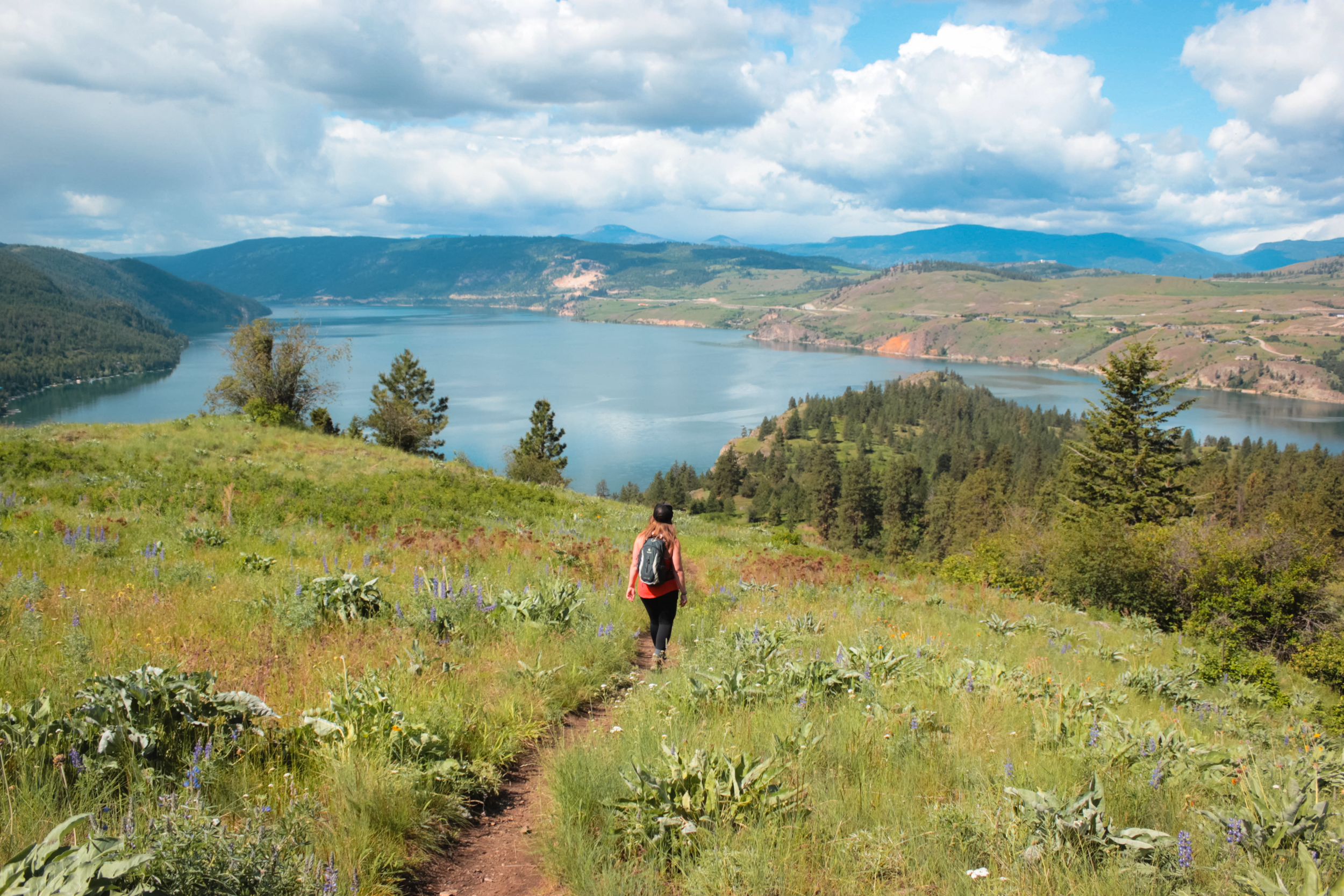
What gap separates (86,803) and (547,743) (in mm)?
2642

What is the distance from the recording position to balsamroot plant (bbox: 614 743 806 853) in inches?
138

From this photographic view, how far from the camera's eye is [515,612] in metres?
7.31

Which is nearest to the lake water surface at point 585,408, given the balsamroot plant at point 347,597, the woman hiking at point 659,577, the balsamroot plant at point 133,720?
the balsamroot plant at point 347,597

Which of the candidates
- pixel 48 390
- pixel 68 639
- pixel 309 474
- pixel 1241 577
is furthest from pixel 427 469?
pixel 48 390

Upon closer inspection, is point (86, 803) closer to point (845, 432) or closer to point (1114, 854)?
point (1114, 854)

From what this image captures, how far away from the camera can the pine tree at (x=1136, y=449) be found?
40156mm

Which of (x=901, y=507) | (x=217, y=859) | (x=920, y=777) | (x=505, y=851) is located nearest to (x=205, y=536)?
(x=505, y=851)

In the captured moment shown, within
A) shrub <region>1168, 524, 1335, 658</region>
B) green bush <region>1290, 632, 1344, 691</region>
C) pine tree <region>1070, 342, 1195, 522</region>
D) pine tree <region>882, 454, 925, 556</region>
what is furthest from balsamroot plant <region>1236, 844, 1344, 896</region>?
pine tree <region>882, 454, 925, 556</region>

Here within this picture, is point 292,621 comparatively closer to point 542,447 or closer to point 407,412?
point 407,412

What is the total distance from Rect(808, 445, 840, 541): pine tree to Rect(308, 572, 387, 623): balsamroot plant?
95.6 metres

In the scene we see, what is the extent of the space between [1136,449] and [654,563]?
4411 cm

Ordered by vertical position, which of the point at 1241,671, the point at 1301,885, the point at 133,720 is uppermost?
the point at 133,720

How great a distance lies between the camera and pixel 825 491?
351ft

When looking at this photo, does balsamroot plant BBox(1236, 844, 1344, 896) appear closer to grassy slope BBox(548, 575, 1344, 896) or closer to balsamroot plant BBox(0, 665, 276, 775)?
grassy slope BBox(548, 575, 1344, 896)
